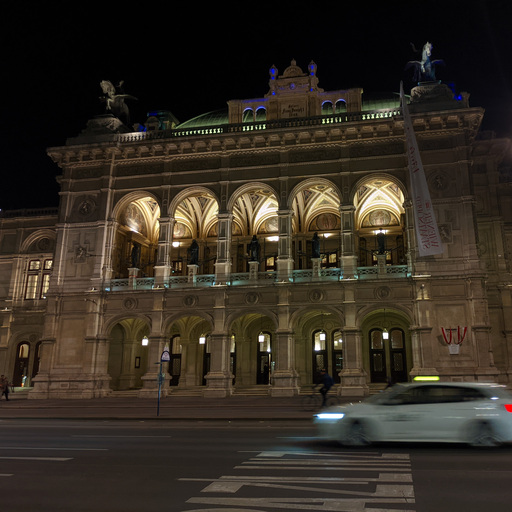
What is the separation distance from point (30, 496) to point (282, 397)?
23.1 meters

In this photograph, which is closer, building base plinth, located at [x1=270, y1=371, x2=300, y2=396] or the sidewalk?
the sidewalk

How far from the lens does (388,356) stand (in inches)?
1379

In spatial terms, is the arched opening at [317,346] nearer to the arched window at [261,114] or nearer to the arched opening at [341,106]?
the arched opening at [341,106]

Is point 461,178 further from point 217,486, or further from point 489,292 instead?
point 217,486

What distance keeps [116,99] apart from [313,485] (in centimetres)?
3679

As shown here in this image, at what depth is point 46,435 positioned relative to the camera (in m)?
14.5

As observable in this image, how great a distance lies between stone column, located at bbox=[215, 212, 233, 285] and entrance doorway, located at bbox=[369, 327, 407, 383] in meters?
11.1

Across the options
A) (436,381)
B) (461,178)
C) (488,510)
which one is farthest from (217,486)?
(461,178)

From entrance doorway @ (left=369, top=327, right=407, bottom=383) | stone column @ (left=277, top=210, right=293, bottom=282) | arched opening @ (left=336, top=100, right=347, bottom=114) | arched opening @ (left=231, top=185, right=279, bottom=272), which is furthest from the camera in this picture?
arched opening @ (left=231, top=185, right=279, bottom=272)

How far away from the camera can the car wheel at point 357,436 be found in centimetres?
1145

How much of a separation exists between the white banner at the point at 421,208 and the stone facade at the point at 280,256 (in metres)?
2.62

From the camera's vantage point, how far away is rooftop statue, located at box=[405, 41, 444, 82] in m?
34.4

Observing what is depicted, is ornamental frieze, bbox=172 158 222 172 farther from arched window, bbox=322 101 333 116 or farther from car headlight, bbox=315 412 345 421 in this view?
car headlight, bbox=315 412 345 421

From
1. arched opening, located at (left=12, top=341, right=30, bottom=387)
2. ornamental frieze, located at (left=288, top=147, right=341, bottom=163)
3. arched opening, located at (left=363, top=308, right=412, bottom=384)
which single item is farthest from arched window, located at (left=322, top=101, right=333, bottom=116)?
arched opening, located at (left=12, top=341, right=30, bottom=387)
